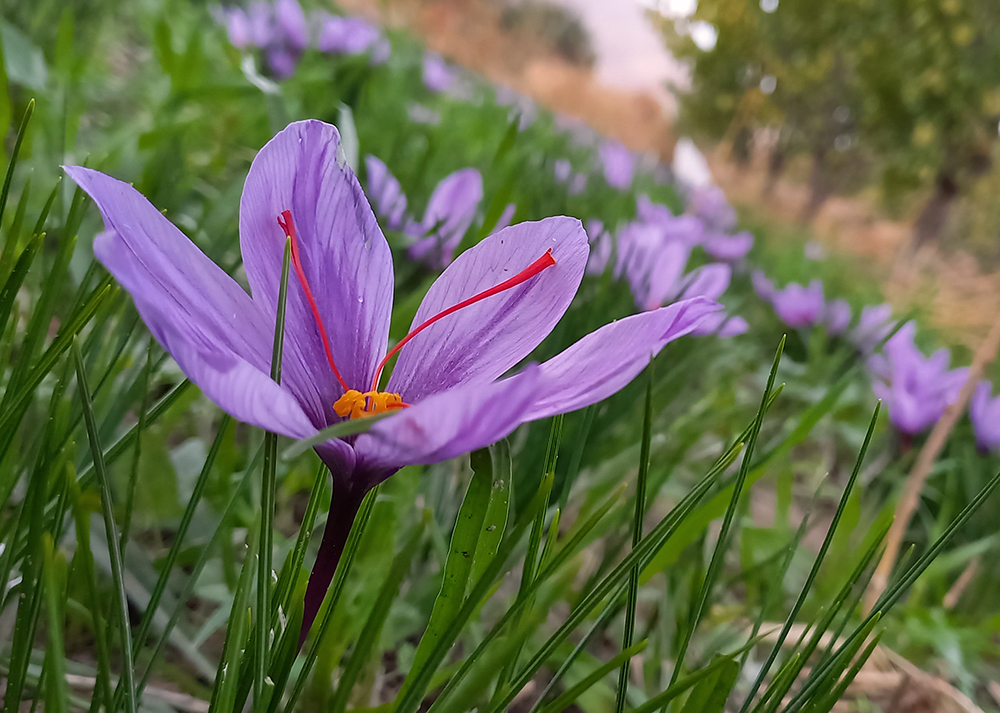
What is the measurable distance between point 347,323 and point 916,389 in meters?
0.83

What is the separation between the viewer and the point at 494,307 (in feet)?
0.87

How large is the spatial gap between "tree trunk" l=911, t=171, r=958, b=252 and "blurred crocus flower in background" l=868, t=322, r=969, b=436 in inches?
334

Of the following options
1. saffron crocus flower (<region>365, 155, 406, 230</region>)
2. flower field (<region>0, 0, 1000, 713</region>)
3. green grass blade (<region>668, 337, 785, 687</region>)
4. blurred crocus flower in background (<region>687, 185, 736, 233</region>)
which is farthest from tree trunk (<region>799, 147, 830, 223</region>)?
green grass blade (<region>668, 337, 785, 687</region>)

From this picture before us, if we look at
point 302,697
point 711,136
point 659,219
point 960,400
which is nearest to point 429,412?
point 302,697

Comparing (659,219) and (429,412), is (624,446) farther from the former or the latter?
(659,219)

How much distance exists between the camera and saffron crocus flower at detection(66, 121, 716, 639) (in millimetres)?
170

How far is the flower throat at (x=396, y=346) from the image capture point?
0.24 m

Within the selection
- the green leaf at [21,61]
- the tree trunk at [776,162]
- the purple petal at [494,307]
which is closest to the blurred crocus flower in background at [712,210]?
the green leaf at [21,61]

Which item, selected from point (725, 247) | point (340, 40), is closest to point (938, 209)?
point (725, 247)

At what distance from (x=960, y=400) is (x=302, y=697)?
17.1 inches

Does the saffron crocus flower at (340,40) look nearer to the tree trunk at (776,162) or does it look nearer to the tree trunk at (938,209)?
the tree trunk at (938,209)

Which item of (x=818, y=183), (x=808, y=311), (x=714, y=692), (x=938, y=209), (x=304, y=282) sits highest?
(x=304, y=282)

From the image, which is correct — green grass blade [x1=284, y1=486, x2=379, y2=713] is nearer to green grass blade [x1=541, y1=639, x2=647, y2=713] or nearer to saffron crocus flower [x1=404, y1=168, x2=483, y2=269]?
green grass blade [x1=541, y1=639, x2=647, y2=713]

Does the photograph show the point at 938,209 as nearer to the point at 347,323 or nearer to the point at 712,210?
the point at 712,210
